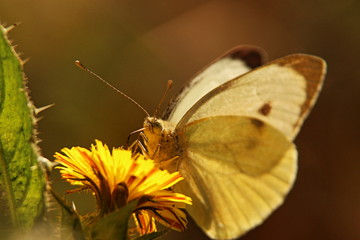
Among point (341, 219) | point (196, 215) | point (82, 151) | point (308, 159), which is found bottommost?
point (341, 219)

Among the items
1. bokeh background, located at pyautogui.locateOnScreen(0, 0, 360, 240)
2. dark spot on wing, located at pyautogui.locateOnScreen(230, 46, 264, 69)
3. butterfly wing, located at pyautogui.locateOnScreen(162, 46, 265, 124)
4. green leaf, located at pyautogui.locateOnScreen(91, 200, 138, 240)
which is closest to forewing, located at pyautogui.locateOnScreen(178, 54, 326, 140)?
butterfly wing, located at pyautogui.locateOnScreen(162, 46, 265, 124)

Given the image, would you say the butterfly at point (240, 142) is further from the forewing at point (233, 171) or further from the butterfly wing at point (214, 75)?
the butterfly wing at point (214, 75)

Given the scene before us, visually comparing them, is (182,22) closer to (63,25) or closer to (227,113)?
(63,25)

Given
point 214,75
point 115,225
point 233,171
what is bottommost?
point 233,171

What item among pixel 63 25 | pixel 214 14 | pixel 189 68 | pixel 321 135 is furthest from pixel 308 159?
pixel 63 25

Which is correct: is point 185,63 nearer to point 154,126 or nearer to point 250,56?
point 250,56

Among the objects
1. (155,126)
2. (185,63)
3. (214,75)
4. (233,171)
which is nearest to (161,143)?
(155,126)
